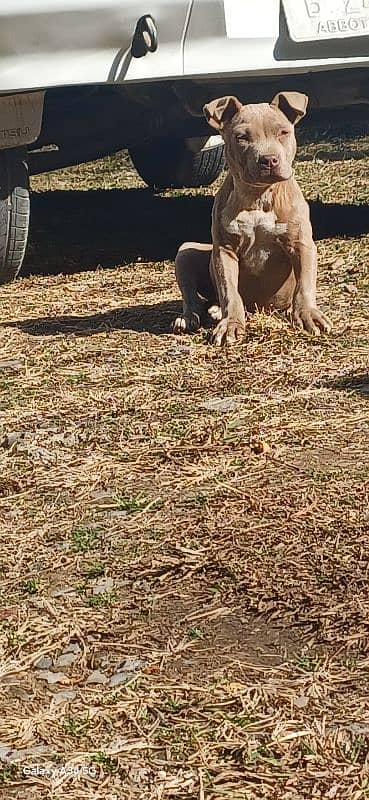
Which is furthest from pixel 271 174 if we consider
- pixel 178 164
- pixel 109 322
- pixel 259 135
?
pixel 178 164

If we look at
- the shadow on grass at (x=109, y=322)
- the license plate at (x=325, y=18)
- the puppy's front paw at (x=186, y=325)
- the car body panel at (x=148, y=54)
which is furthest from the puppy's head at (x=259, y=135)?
the shadow on grass at (x=109, y=322)

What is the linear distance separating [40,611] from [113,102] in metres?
3.92

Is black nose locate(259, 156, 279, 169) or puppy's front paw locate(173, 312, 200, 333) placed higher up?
black nose locate(259, 156, 279, 169)

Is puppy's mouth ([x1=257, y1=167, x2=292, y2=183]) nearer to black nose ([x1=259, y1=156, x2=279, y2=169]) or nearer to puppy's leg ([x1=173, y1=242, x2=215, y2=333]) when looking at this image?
black nose ([x1=259, y1=156, x2=279, y2=169])

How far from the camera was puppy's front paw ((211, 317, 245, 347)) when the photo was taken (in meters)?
5.21

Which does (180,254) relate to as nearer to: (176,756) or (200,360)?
(200,360)

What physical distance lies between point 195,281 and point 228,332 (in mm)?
550

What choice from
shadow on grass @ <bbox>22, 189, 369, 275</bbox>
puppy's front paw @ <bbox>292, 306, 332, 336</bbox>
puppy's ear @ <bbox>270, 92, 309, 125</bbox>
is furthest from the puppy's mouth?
shadow on grass @ <bbox>22, 189, 369, 275</bbox>

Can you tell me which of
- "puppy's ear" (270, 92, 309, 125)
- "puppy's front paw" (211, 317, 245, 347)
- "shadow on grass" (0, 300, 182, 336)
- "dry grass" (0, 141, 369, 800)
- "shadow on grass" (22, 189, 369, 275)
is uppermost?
"puppy's ear" (270, 92, 309, 125)

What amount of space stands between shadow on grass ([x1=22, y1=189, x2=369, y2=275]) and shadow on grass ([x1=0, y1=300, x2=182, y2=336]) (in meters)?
1.09

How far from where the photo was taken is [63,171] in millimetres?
11320

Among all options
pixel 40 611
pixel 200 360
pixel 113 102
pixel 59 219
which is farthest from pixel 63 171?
pixel 40 611

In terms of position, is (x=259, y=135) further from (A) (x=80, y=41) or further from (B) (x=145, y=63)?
(A) (x=80, y=41)

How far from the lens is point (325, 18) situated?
5.73 m
